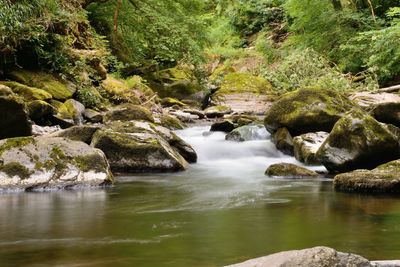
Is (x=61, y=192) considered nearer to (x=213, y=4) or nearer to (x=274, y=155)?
(x=274, y=155)

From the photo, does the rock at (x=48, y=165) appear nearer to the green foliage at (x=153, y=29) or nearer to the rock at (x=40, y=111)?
the rock at (x=40, y=111)

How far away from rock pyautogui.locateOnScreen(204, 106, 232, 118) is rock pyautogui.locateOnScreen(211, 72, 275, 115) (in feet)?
1.10

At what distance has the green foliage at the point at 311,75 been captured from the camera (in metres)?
16.7

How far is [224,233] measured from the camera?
15.3 ft

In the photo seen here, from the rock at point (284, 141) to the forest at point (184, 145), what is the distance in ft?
0.12

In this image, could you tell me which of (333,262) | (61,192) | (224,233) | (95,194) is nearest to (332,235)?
(224,233)

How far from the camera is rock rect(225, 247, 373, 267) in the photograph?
2.68 meters

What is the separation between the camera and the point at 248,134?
1198cm

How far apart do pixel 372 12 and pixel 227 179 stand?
13900 mm

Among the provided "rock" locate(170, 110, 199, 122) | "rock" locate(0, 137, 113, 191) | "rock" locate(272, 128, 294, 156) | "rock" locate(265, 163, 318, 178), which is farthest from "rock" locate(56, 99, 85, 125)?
"rock" locate(265, 163, 318, 178)

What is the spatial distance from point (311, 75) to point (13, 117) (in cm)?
1253

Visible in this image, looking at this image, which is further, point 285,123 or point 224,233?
point 285,123

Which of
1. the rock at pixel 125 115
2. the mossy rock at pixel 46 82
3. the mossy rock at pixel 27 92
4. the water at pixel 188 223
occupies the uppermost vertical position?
the mossy rock at pixel 46 82

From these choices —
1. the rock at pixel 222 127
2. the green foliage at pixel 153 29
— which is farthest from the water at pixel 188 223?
the green foliage at pixel 153 29
